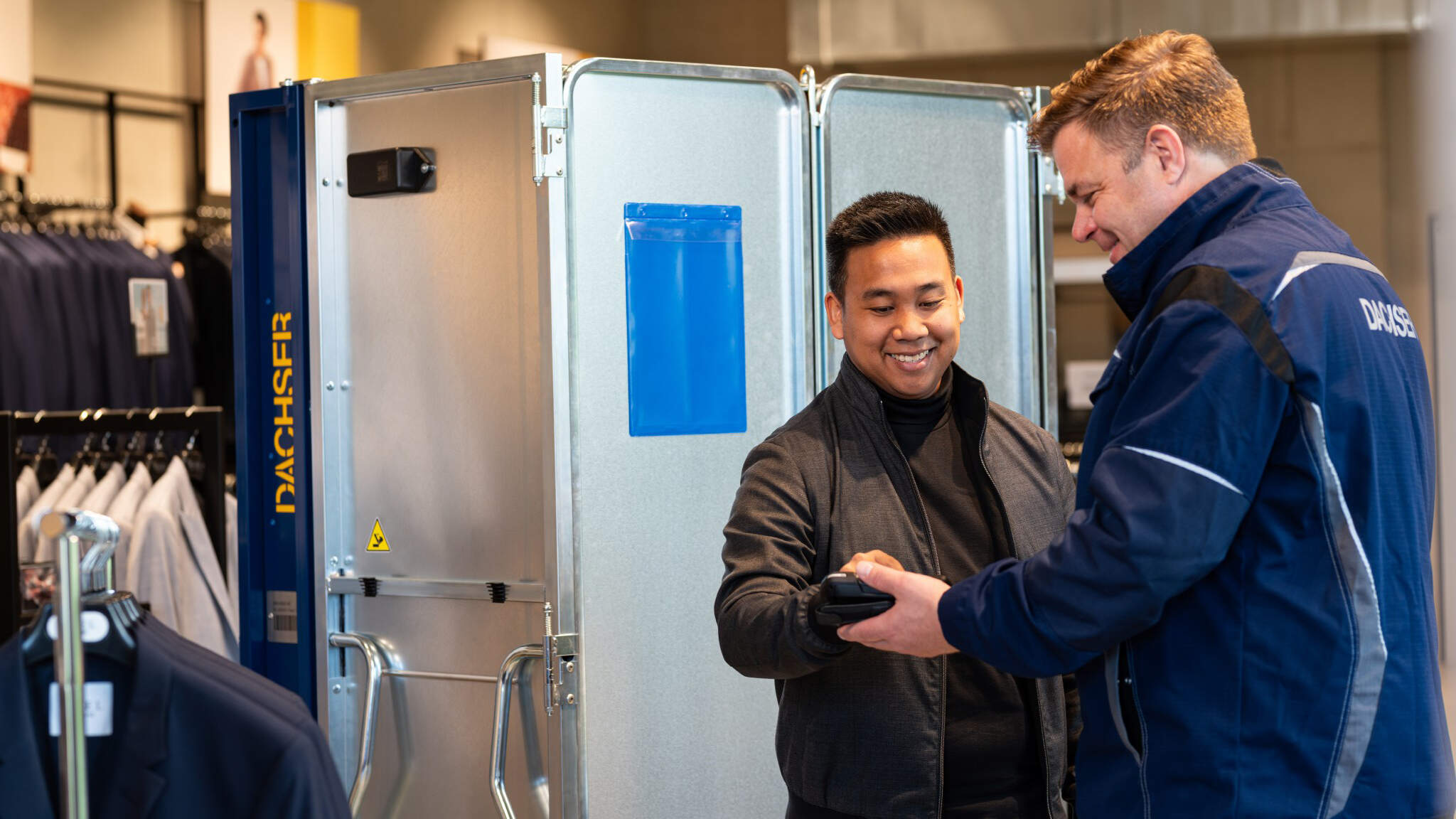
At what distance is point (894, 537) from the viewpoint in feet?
6.41

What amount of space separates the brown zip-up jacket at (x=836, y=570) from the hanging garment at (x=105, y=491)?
8.86ft

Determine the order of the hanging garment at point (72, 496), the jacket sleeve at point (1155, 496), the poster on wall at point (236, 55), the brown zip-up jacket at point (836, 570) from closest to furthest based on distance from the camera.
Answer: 1. the jacket sleeve at point (1155, 496)
2. the brown zip-up jacket at point (836, 570)
3. the hanging garment at point (72, 496)
4. the poster on wall at point (236, 55)

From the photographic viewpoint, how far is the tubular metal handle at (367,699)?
286 centimetres

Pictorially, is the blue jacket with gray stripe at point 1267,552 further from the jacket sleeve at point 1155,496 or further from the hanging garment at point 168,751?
the hanging garment at point 168,751

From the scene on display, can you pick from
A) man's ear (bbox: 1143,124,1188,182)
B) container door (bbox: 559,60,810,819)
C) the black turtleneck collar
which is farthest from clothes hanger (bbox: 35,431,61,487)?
man's ear (bbox: 1143,124,1188,182)

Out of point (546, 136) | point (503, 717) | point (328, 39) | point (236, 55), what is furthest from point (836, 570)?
point (328, 39)

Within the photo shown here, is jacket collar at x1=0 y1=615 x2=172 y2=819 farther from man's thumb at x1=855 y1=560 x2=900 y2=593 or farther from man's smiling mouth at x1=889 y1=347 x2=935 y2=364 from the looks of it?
man's smiling mouth at x1=889 y1=347 x2=935 y2=364

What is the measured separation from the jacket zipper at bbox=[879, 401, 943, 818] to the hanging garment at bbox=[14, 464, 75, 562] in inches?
112

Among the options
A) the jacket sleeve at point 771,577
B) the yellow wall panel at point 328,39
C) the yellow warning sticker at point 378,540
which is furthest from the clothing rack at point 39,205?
the jacket sleeve at point 771,577

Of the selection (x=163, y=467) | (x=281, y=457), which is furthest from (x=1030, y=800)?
(x=163, y=467)

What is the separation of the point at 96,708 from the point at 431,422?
1269mm

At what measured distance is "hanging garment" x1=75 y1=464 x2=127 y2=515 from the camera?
4.04 meters

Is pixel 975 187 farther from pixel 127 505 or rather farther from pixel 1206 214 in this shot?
pixel 127 505

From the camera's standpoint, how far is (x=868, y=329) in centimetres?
204
